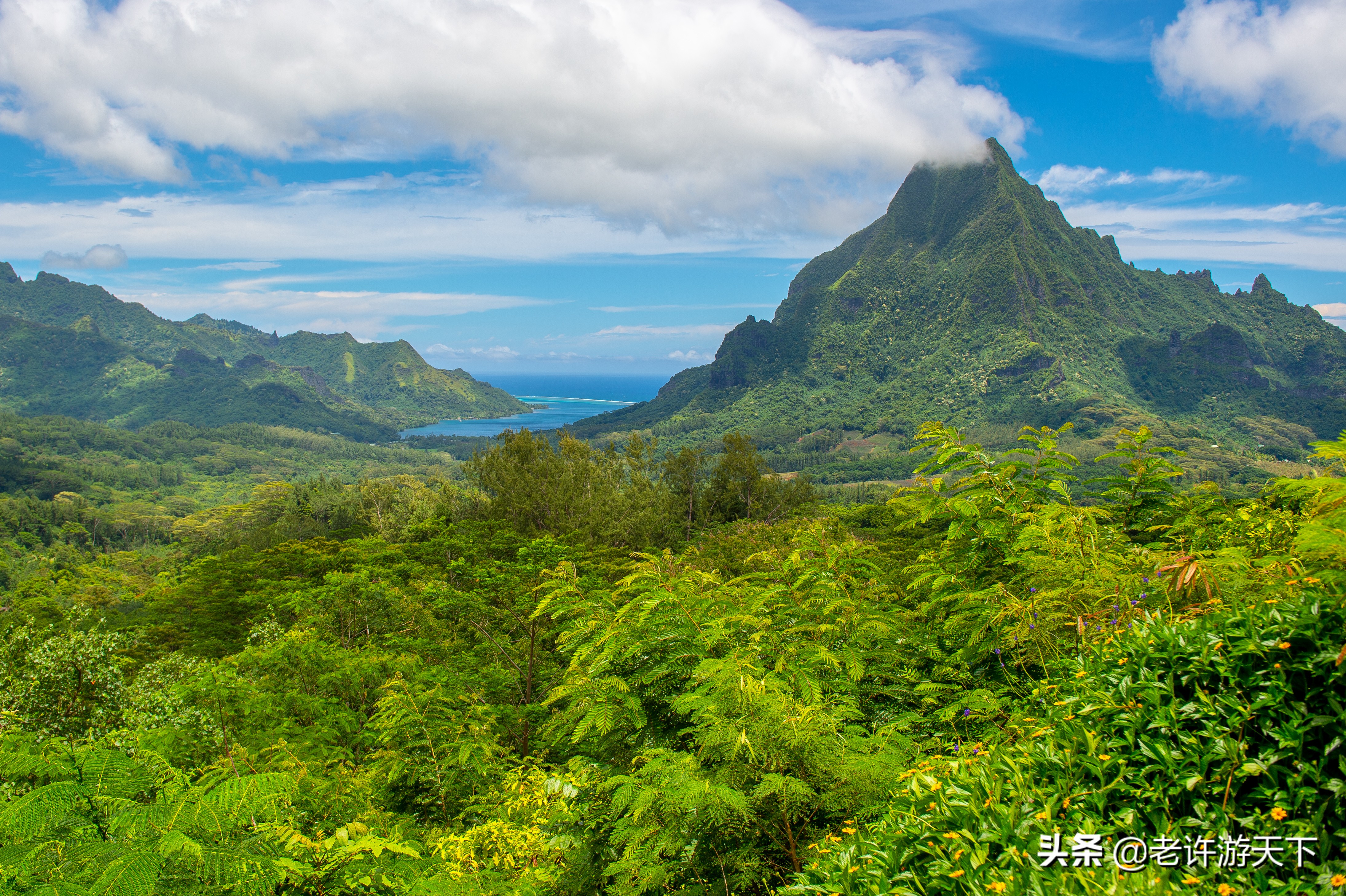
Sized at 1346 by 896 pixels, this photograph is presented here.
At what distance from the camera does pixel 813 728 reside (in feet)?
10.2

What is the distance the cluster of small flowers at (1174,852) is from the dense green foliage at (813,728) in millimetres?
34

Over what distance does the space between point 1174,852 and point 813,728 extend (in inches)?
57.2

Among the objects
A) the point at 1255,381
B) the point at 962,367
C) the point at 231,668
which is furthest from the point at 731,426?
the point at 231,668

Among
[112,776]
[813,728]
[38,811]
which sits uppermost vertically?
[813,728]

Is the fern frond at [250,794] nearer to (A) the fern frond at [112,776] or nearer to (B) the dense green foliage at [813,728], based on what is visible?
(B) the dense green foliage at [813,728]

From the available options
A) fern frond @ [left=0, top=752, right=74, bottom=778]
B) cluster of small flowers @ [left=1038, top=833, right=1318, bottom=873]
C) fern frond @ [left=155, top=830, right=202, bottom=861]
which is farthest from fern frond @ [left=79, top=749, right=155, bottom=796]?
cluster of small flowers @ [left=1038, top=833, right=1318, bottom=873]

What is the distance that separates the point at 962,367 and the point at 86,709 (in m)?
208

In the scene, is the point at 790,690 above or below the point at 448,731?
above

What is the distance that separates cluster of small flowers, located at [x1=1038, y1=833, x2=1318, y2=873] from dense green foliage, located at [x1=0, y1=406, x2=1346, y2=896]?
34 mm

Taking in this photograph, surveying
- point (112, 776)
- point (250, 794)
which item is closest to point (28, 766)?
point (112, 776)

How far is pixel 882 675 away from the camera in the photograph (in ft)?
14.6

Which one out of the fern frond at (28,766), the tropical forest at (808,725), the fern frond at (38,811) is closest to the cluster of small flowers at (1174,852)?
the tropical forest at (808,725)

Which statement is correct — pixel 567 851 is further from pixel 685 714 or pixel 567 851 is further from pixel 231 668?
pixel 231 668

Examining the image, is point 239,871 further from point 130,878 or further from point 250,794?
point 250,794
